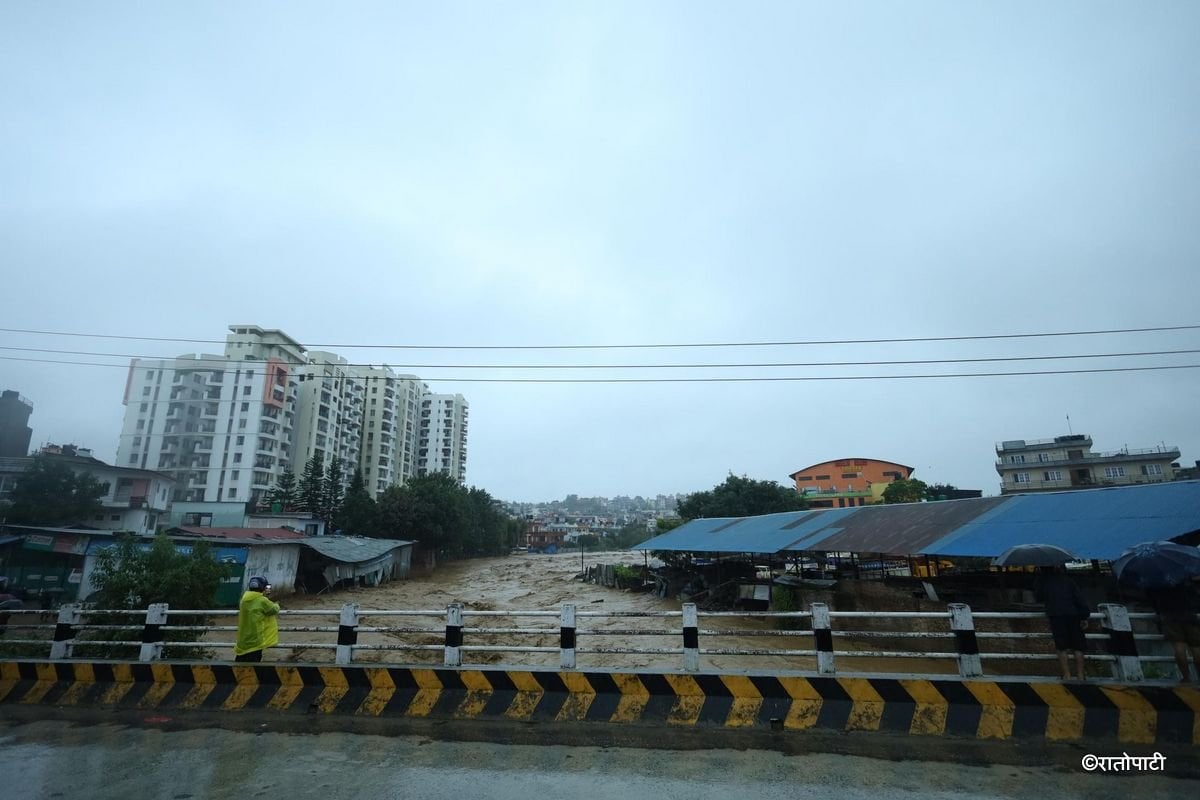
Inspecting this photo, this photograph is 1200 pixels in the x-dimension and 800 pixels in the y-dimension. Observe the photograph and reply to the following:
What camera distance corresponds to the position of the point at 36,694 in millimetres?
7121

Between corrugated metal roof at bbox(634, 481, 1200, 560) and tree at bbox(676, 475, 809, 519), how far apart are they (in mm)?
34044

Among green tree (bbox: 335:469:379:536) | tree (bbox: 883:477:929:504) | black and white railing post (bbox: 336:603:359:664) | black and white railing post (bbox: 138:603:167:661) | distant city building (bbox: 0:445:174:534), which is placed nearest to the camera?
black and white railing post (bbox: 336:603:359:664)

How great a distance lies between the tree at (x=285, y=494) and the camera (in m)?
58.1

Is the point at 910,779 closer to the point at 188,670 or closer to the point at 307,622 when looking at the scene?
the point at 188,670

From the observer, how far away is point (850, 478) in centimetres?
9181

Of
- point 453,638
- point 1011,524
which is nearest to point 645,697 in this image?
point 453,638

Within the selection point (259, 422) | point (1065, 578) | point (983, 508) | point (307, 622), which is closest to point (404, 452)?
point (259, 422)

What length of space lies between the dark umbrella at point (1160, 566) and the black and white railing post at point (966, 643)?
5.84 ft

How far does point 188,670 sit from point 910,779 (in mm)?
7675

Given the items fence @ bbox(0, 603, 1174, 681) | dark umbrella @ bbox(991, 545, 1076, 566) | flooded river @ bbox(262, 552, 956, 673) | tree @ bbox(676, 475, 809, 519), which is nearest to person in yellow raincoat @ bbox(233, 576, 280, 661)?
fence @ bbox(0, 603, 1174, 681)

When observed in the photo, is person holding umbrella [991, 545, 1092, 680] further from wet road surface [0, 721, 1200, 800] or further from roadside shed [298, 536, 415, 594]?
roadside shed [298, 536, 415, 594]

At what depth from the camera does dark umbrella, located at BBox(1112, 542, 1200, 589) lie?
5.71 metres

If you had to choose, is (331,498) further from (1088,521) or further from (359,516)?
(1088,521)

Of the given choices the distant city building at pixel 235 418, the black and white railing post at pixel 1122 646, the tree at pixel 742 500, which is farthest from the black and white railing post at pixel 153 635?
the tree at pixel 742 500
